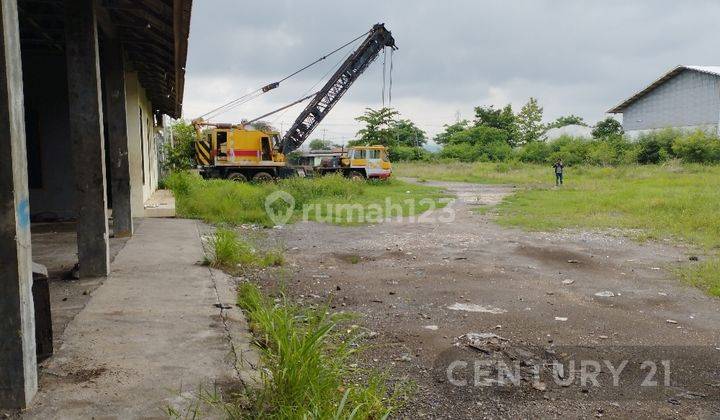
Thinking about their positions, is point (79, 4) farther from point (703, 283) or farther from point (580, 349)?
point (703, 283)

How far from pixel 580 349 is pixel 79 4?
16.6 ft

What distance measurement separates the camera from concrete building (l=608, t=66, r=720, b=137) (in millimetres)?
29422

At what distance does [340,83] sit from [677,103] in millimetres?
21462

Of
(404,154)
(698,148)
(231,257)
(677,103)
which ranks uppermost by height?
(677,103)

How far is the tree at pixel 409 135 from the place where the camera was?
52.8 metres

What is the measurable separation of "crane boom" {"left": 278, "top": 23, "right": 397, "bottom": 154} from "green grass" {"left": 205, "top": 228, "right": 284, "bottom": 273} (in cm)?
1487

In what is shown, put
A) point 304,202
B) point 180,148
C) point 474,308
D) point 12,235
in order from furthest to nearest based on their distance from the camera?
point 180,148 < point 304,202 < point 474,308 < point 12,235

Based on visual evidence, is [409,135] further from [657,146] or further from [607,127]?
[657,146]

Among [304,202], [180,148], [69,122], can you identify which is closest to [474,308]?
[69,122]

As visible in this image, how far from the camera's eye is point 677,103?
32156mm

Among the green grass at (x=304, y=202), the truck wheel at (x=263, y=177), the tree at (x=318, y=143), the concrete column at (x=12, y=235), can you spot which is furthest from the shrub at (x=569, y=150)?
the tree at (x=318, y=143)

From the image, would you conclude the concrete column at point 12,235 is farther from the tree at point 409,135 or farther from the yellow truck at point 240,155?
the tree at point 409,135

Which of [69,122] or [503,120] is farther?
[503,120]

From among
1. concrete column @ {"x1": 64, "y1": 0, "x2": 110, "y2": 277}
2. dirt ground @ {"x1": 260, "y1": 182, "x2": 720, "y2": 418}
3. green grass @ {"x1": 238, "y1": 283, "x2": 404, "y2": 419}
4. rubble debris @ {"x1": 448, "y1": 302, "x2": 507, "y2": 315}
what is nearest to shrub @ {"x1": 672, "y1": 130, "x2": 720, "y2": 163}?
dirt ground @ {"x1": 260, "y1": 182, "x2": 720, "y2": 418}
